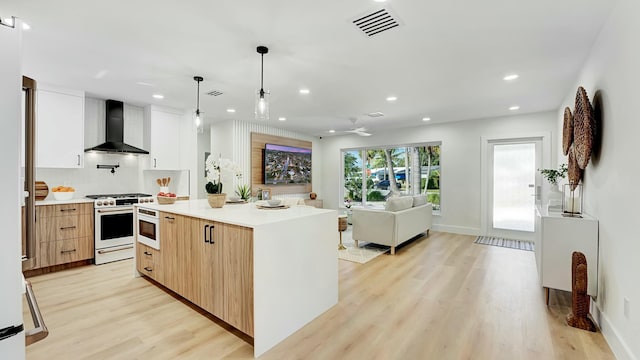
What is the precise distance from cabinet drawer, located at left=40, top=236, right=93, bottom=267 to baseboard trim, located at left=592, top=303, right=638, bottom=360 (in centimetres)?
569

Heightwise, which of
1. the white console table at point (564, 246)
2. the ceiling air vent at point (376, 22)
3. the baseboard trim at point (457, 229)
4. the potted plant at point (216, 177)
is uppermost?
the ceiling air vent at point (376, 22)

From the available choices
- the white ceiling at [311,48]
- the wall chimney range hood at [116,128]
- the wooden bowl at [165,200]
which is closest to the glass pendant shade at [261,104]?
the white ceiling at [311,48]

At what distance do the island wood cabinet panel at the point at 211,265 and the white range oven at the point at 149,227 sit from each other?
0.12 meters

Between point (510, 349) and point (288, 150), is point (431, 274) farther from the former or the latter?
point (288, 150)

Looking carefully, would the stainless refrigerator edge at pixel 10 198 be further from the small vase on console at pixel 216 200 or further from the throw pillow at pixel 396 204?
the throw pillow at pixel 396 204

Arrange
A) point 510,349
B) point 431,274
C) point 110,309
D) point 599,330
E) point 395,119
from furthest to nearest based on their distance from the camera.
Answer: point 395,119 → point 431,274 → point 110,309 → point 599,330 → point 510,349

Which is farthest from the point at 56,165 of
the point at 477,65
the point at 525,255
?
the point at 525,255

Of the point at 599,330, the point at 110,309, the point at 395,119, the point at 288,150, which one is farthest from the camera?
the point at 288,150

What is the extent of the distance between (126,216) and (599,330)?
5.65 meters

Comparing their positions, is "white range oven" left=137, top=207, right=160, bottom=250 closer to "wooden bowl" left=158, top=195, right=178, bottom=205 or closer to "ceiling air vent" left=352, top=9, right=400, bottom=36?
"wooden bowl" left=158, top=195, right=178, bottom=205

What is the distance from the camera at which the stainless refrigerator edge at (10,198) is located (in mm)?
852

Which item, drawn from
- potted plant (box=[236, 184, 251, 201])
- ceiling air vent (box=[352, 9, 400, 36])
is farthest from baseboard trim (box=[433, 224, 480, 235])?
ceiling air vent (box=[352, 9, 400, 36])

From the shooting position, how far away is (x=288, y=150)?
7.51m

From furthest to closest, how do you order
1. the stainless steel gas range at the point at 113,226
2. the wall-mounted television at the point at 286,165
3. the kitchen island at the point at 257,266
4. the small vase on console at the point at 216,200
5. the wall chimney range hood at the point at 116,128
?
1. the wall-mounted television at the point at 286,165
2. the wall chimney range hood at the point at 116,128
3. the stainless steel gas range at the point at 113,226
4. the small vase on console at the point at 216,200
5. the kitchen island at the point at 257,266
